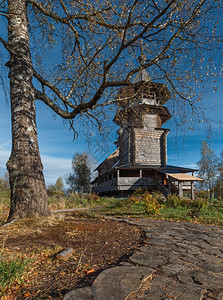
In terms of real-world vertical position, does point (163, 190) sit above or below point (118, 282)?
above

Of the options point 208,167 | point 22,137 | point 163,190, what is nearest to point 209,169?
point 208,167

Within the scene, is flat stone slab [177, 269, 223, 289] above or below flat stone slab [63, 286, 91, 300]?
below

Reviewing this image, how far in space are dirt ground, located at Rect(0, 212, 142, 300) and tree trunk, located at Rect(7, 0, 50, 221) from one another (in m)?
0.50

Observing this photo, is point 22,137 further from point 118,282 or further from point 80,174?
point 80,174

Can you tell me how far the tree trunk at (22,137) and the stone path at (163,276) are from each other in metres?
2.76

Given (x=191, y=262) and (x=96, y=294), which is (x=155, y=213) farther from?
(x=96, y=294)

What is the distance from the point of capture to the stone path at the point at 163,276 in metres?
1.73

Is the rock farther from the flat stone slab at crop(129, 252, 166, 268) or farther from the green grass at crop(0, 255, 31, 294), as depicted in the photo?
the flat stone slab at crop(129, 252, 166, 268)

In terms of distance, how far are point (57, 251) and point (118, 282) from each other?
127 cm

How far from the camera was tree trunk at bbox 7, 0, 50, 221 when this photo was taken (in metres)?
4.48

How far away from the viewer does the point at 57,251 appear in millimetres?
2811

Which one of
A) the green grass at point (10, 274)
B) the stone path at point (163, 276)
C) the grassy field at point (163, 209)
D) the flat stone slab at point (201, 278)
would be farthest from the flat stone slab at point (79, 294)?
the grassy field at point (163, 209)

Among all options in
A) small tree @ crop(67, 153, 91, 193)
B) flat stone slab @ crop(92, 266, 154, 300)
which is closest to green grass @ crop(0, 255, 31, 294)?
flat stone slab @ crop(92, 266, 154, 300)

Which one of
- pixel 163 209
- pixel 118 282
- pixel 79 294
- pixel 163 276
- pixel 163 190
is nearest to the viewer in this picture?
pixel 79 294
